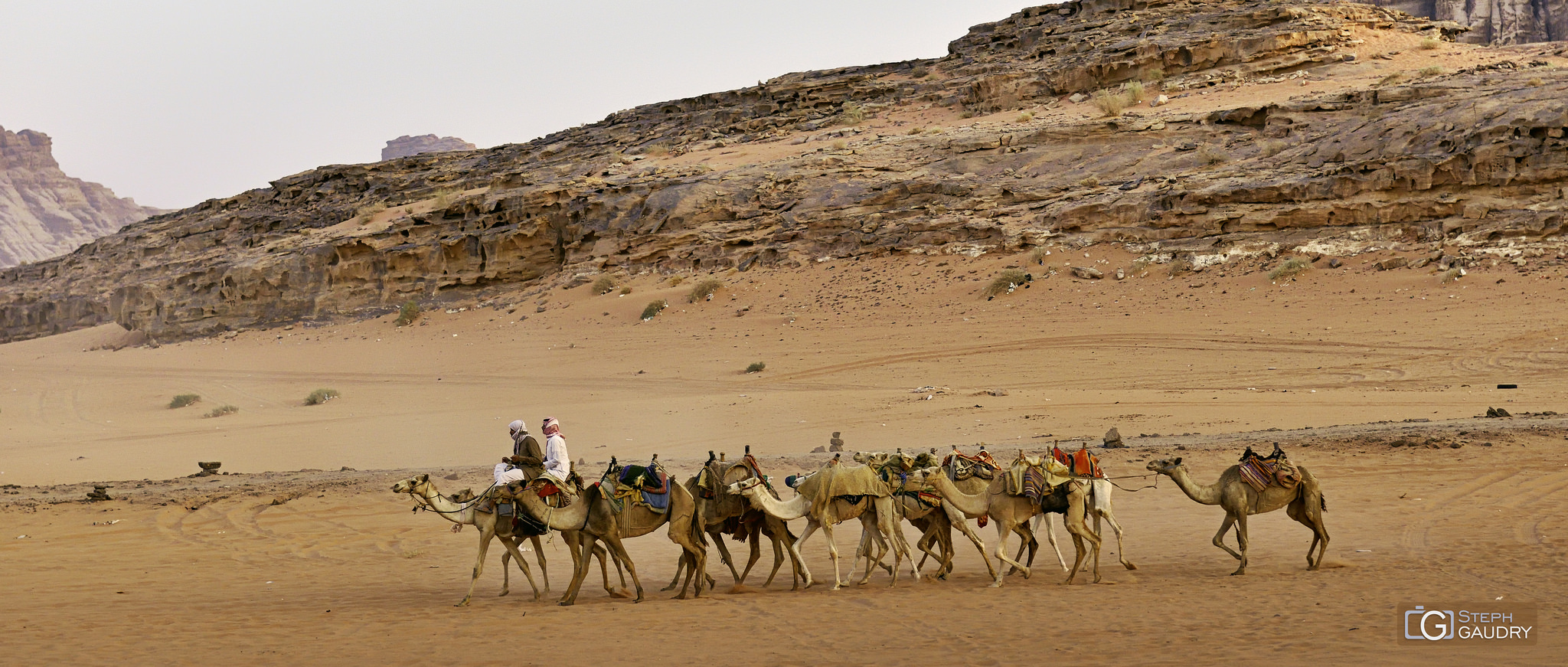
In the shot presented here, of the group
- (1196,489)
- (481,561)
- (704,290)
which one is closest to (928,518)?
(1196,489)

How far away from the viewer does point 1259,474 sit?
9641mm

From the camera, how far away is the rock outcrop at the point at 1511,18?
66.4 meters

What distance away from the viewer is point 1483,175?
27.9 metres

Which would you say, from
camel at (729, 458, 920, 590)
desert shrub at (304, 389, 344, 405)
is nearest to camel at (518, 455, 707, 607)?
camel at (729, 458, 920, 590)

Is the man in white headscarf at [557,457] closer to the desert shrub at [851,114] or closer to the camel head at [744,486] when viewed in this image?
the camel head at [744,486]

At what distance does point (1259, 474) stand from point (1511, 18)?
73.3m

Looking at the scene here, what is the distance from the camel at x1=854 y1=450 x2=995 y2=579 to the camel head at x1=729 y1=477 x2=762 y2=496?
0.96 m

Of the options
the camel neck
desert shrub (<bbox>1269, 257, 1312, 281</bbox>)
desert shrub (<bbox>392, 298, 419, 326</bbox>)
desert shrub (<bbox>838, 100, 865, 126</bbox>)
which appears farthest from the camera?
desert shrub (<bbox>838, 100, 865, 126</bbox>)

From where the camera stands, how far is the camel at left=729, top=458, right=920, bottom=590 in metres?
9.60

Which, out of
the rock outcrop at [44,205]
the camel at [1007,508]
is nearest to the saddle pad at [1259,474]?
the camel at [1007,508]

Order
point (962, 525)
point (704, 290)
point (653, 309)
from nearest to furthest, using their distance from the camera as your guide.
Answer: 1. point (962, 525)
2. point (653, 309)
3. point (704, 290)

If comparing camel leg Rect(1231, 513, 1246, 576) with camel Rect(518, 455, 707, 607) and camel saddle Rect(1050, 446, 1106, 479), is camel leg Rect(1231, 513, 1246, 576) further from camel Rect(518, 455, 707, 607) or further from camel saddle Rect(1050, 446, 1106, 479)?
camel Rect(518, 455, 707, 607)

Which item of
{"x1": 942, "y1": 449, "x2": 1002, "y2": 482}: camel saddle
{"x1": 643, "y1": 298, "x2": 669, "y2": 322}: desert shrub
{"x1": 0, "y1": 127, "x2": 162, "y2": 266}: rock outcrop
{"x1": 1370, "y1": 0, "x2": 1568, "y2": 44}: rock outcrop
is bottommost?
{"x1": 942, "y1": 449, "x2": 1002, "y2": 482}: camel saddle

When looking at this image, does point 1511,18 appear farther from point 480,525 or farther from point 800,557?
point 480,525
